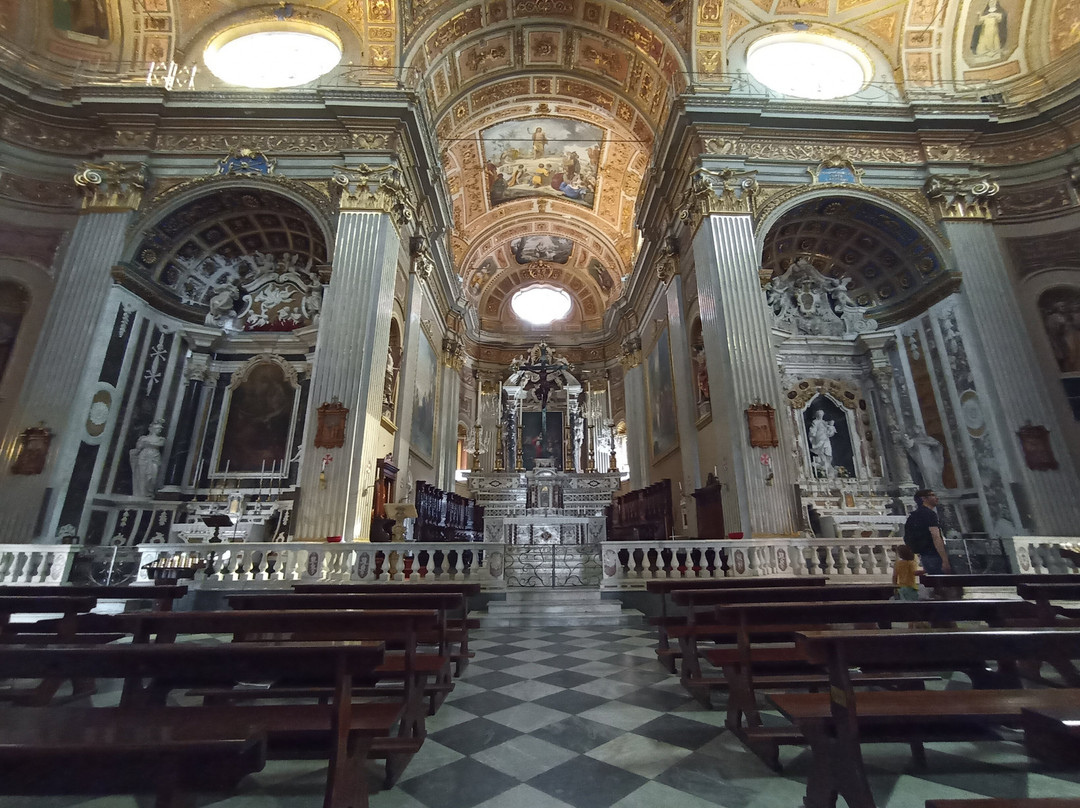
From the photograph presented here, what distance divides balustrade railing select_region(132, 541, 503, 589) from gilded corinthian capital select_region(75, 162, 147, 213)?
6.81 meters

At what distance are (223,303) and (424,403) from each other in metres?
5.10

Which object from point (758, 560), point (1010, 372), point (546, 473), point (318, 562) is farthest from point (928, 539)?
point (546, 473)

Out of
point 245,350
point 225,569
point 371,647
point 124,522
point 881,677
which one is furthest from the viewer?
point 245,350

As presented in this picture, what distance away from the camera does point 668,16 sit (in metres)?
10.9

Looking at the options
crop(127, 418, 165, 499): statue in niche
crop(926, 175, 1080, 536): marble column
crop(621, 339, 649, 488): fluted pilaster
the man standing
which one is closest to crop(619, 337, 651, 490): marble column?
crop(621, 339, 649, 488): fluted pilaster

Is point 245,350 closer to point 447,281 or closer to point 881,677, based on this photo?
point 447,281

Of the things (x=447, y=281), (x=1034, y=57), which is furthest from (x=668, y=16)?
(x=447, y=281)

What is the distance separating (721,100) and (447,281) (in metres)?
8.62

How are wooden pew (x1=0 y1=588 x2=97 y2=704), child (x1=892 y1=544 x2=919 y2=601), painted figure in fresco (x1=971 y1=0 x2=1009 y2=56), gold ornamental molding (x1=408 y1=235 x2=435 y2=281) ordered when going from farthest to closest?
gold ornamental molding (x1=408 y1=235 x2=435 y2=281)
painted figure in fresco (x1=971 y1=0 x2=1009 y2=56)
child (x1=892 y1=544 x2=919 y2=601)
wooden pew (x1=0 y1=588 x2=97 y2=704)

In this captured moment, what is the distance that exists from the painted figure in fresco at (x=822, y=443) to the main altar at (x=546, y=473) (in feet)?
14.9

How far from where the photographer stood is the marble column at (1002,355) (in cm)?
798

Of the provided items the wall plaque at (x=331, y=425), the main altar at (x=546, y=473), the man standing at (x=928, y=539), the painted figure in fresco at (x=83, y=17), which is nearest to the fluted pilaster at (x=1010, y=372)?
the man standing at (x=928, y=539)

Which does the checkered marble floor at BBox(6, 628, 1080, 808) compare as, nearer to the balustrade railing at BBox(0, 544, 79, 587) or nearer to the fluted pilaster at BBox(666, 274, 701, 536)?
the balustrade railing at BBox(0, 544, 79, 587)

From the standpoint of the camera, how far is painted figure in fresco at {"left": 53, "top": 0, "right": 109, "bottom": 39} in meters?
9.97
